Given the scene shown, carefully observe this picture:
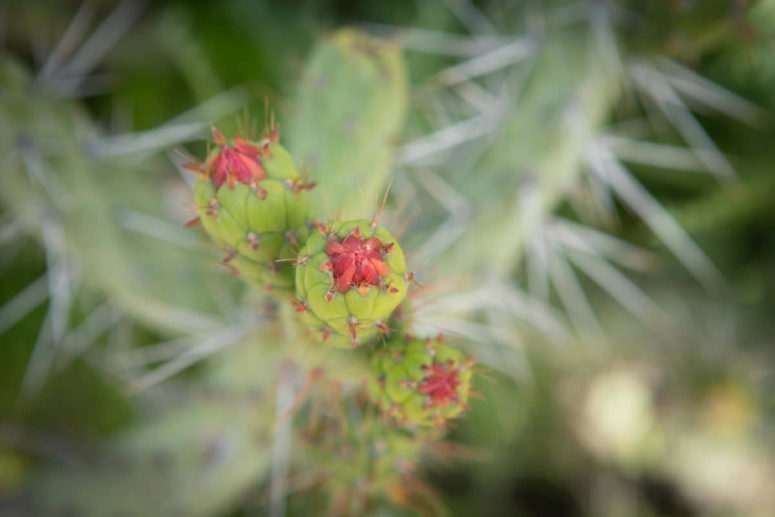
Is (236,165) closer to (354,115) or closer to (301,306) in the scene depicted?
(301,306)

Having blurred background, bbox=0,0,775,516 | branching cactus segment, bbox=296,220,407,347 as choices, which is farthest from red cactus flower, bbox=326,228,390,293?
blurred background, bbox=0,0,775,516

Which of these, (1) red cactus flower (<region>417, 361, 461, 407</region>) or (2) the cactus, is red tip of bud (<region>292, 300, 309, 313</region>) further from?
(2) the cactus

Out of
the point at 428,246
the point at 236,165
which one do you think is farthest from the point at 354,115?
the point at 236,165

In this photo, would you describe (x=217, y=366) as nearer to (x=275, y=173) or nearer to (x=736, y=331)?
(x=275, y=173)

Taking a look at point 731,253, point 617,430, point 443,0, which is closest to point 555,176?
point 443,0

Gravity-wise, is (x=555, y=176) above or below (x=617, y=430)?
above

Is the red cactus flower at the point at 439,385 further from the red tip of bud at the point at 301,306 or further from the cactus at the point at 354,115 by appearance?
the cactus at the point at 354,115
